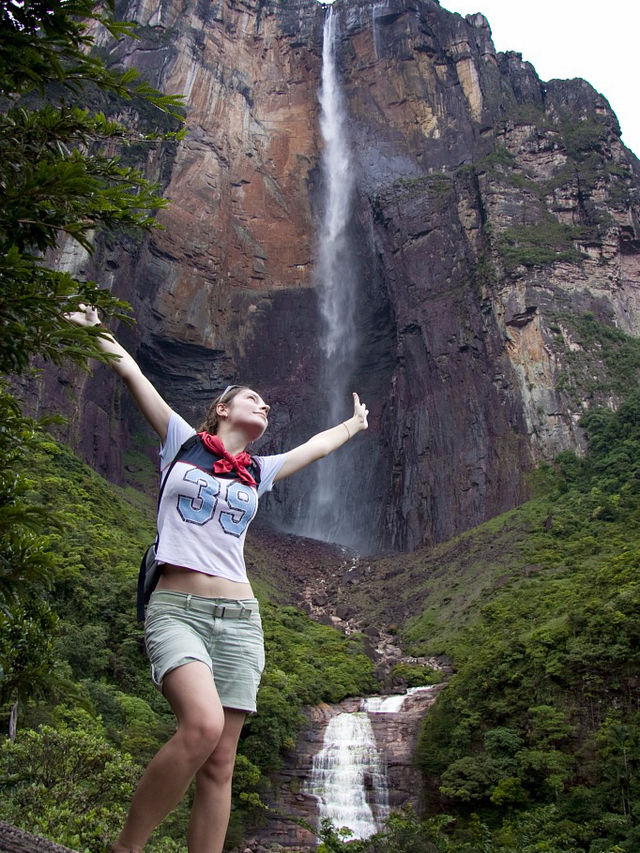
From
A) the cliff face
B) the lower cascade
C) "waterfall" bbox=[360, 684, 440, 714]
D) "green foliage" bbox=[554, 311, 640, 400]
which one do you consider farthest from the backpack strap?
"green foliage" bbox=[554, 311, 640, 400]

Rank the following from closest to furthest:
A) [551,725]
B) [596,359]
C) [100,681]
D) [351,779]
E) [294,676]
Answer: [551,725], [100,681], [351,779], [294,676], [596,359]

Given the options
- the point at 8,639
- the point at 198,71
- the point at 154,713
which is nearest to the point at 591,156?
the point at 198,71

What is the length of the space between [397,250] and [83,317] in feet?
152

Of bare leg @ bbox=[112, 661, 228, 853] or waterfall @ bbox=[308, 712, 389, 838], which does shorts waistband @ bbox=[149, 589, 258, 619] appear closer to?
bare leg @ bbox=[112, 661, 228, 853]

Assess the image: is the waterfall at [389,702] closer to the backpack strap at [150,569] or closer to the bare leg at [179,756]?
the backpack strap at [150,569]

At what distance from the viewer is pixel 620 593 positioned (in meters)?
16.8

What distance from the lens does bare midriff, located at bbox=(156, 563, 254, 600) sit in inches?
129

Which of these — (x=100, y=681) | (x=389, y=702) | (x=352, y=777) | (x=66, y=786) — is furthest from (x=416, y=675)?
(x=66, y=786)

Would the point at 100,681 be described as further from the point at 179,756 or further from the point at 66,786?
the point at 179,756

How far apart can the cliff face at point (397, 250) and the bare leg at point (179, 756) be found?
34.7 m

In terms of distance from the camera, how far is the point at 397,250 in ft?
159

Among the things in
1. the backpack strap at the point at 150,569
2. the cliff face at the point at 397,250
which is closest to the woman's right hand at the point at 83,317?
the backpack strap at the point at 150,569

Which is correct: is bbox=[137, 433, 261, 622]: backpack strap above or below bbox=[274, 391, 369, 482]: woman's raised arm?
below

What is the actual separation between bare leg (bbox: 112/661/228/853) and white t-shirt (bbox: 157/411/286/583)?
20.3 inches
